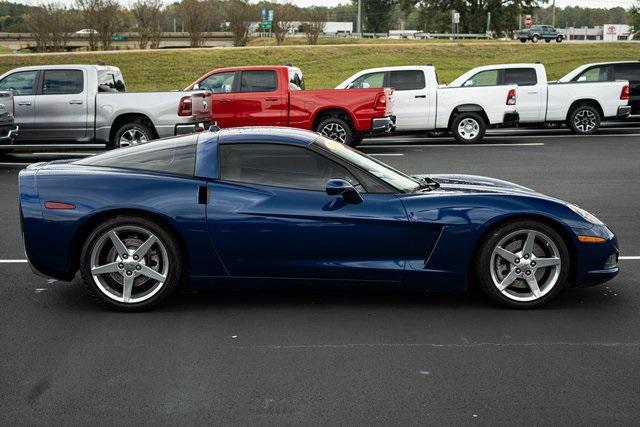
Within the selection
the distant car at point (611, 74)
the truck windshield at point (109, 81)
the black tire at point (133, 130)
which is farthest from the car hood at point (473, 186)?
the distant car at point (611, 74)

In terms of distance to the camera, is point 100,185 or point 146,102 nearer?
point 100,185

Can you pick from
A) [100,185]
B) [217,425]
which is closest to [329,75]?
[100,185]

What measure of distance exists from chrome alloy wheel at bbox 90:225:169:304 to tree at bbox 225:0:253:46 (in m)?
40.4

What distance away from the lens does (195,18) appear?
147 feet

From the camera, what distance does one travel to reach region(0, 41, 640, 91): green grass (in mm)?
34906

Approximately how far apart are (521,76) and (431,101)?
244 cm

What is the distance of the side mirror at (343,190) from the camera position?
20.4 ft

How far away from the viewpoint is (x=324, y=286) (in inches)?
255

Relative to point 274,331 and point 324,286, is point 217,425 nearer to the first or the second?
point 274,331

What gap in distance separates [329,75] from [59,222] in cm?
3037

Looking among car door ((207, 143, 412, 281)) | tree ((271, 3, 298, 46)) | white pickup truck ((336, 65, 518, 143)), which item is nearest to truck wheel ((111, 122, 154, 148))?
white pickup truck ((336, 65, 518, 143))

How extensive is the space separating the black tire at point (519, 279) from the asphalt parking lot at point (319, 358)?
0.11 m

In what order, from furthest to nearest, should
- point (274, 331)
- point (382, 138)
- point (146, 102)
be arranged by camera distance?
point (382, 138)
point (146, 102)
point (274, 331)

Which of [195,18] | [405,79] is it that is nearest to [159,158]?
[405,79]
